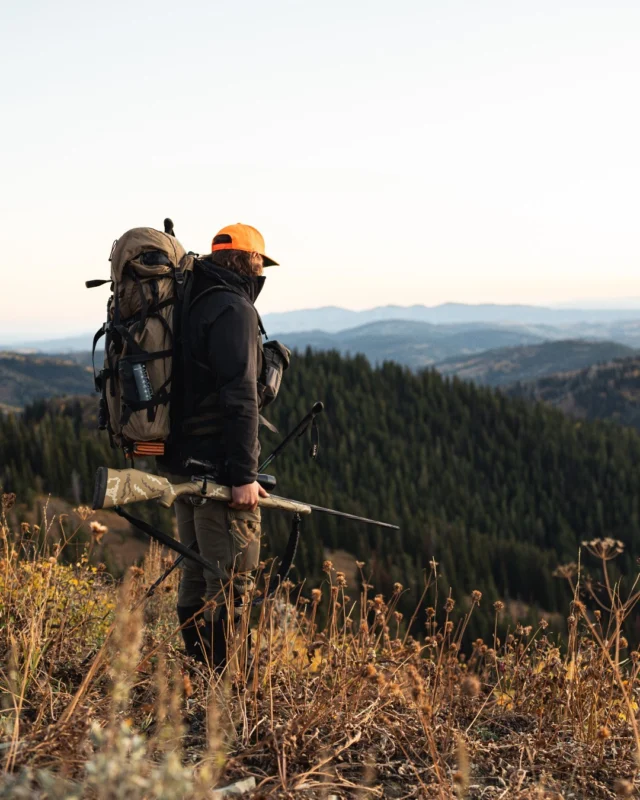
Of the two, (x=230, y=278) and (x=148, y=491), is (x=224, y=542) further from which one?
(x=230, y=278)

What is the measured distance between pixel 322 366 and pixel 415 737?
95.0 metres

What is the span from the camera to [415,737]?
333 centimetres

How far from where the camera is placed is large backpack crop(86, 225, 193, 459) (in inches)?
154

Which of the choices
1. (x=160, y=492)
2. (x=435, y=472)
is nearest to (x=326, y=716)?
(x=160, y=492)

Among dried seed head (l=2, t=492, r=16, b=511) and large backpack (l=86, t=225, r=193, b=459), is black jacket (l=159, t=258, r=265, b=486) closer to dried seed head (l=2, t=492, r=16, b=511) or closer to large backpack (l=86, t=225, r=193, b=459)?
large backpack (l=86, t=225, r=193, b=459)

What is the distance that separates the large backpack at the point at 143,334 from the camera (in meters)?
3.92

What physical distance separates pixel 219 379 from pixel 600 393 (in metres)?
189

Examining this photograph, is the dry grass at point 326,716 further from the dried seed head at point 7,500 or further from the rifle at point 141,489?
the dried seed head at point 7,500

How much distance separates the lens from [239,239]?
420cm

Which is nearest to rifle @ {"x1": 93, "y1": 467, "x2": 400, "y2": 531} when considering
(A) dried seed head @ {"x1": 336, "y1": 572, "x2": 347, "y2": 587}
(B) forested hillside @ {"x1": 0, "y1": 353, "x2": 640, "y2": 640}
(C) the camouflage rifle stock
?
(C) the camouflage rifle stock

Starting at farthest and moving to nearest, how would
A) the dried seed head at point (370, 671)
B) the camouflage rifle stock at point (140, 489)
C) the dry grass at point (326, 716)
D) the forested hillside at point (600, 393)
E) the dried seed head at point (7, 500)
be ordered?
the forested hillside at point (600, 393), the dried seed head at point (7, 500), the camouflage rifle stock at point (140, 489), the dried seed head at point (370, 671), the dry grass at point (326, 716)

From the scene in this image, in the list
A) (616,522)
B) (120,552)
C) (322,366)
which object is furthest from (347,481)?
(120,552)

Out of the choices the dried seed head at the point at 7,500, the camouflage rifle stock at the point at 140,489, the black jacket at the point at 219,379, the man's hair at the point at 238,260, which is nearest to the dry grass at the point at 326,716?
the camouflage rifle stock at the point at 140,489

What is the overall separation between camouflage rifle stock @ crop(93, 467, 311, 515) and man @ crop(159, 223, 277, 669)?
0.37ft
